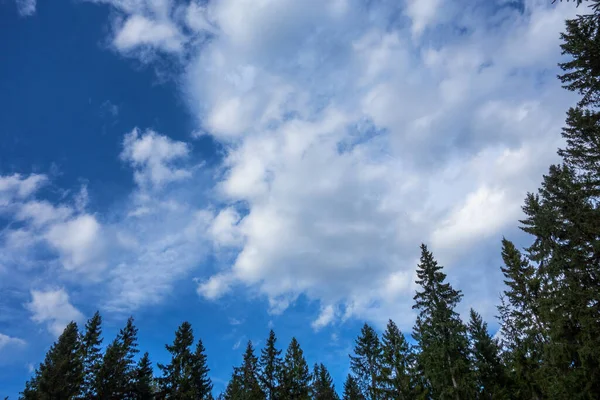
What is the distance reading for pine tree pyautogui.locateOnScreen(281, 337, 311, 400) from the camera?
1512 inches

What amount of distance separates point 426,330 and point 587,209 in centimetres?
1680

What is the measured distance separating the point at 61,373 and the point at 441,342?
35.7m

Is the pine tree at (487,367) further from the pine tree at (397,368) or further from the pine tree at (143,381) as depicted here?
the pine tree at (143,381)

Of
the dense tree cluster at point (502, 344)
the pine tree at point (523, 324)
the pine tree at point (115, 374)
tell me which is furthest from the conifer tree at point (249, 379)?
the pine tree at point (523, 324)

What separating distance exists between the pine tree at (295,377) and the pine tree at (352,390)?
1101 centimetres

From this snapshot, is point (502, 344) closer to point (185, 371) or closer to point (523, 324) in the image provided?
point (523, 324)

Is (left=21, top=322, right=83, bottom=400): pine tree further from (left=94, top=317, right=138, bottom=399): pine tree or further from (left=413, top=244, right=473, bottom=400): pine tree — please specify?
(left=413, top=244, right=473, bottom=400): pine tree

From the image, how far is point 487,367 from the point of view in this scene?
1287 inches

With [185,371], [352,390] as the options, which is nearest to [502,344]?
[352,390]

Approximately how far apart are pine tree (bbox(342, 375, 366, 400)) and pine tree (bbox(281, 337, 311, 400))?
11014 millimetres

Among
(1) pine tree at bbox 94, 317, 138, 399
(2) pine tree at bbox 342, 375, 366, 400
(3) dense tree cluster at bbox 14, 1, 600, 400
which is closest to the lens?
(3) dense tree cluster at bbox 14, 1, 600, 400

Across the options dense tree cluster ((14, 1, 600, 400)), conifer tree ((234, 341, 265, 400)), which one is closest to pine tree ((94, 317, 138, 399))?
dense tree cluster ((14, 1, 600, 400))

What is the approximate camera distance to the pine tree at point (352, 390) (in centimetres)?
4792

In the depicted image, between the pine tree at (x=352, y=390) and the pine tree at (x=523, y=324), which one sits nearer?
the pine tree at (x=523, y=324)
